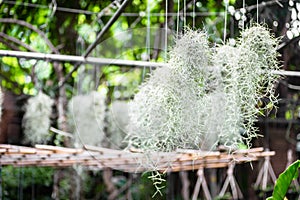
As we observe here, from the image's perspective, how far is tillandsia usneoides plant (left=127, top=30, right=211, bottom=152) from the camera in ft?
6.03

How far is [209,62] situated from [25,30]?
2590 millimetres

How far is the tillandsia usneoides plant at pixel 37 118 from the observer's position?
4.14 meters

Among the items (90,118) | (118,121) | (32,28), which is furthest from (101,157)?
(32,28)

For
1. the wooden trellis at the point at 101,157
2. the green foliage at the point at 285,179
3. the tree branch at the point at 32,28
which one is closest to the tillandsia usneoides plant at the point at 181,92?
the green foliage at the point at 285,179

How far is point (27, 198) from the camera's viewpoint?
14.0 ft

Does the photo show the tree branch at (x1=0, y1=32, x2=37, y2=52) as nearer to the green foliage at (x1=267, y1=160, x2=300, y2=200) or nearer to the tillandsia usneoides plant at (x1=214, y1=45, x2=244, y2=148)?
the tillandsia usneoides plant at (x1=214, y1=45, x2=244, y2=148)

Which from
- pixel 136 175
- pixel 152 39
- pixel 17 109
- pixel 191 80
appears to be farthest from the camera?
pixel 136 175

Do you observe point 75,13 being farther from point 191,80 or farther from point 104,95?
point 191,80

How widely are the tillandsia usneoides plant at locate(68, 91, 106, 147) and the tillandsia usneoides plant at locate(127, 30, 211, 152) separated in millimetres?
2304

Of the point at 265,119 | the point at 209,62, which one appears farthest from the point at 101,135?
the point at 209,62

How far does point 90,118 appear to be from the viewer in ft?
14.1

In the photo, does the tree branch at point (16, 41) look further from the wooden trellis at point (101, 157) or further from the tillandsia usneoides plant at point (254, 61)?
the tillandsia usneoides plant at point (254, 61)

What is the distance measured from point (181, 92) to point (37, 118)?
248 centimetres

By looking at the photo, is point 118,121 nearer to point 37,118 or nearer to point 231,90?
point 37,118
